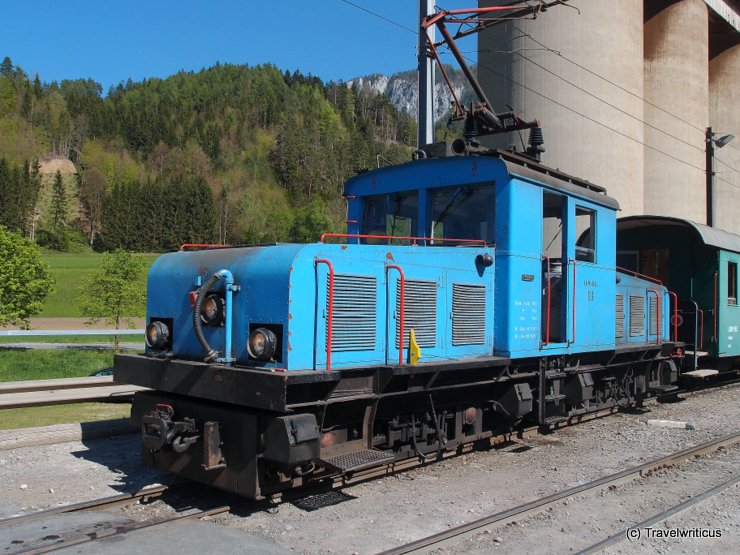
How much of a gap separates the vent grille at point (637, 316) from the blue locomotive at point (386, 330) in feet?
5.18

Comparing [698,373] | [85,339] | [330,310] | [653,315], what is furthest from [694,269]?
[85,339]

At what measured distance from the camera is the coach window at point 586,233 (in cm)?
870

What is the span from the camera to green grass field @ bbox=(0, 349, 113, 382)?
47.3 ft

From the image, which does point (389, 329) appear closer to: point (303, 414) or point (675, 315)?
point (303, 414)

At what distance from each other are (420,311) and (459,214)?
1629 mm

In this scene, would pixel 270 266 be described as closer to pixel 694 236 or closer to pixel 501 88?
pixel 694 236

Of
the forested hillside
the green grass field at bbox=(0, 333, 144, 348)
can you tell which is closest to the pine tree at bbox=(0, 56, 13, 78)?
the forested hillside

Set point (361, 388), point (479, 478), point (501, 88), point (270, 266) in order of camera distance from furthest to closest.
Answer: point (501, 88) → point (479, 478) → point (361, 388) → point (270, 266)

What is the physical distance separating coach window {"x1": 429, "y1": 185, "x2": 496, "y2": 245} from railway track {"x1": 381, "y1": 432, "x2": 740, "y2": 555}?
2.87m

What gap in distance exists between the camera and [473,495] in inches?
240

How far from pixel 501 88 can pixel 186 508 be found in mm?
25123

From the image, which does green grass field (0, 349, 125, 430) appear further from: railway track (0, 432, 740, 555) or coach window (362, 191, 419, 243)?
coach window (362, 191, 419, 243)

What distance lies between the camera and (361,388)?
562 centimetres

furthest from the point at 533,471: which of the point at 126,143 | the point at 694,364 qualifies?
the point at 126,143
